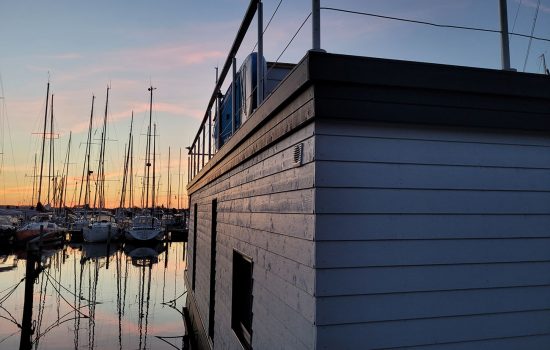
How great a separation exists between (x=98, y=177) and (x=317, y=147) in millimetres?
51316

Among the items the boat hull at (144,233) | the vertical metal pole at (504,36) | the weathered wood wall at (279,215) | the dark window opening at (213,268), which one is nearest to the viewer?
the weathered wood wall at (279,215)

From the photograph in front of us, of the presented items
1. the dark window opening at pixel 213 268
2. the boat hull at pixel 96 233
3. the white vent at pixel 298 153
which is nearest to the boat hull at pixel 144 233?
the boat hull at pixel 96 233

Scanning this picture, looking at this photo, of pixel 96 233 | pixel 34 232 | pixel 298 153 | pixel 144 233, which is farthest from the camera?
pixel 96 233

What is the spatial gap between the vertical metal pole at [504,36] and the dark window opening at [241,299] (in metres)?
3.54

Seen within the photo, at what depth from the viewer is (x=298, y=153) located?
3.48 meters

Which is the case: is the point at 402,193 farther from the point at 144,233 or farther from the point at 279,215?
the point at 144,233

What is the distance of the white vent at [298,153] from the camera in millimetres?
3428

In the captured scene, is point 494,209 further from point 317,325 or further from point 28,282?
point 28,282

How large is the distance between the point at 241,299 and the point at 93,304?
16.2m

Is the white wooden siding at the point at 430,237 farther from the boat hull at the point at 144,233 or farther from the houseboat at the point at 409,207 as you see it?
the boat hull at the point at 144,233

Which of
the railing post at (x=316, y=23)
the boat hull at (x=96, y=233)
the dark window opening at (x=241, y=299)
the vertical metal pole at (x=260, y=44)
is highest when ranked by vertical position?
the vertical metal pole at (x=260, y=44)

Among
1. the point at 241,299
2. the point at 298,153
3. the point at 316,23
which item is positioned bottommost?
the point at 241,299

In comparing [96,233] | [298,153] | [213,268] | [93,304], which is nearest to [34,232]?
[96,233]

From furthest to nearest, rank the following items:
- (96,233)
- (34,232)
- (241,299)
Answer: (96,233), (34,232), (241,299)
